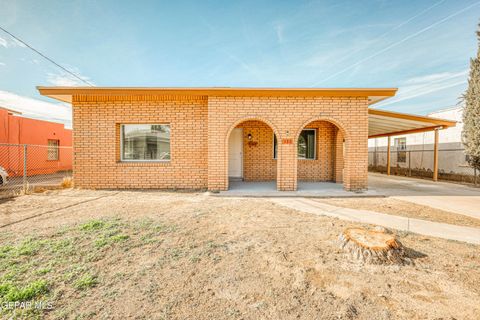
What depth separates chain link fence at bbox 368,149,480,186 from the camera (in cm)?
1086

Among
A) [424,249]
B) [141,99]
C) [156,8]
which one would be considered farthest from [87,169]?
[424,249]

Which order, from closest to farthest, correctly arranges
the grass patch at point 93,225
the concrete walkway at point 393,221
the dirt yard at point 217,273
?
the dirt yard at point 217,273, the concrete walkway at point 393,221, the grass patch at point 93,225

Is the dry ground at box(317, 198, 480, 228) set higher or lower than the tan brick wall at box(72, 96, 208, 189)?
lower

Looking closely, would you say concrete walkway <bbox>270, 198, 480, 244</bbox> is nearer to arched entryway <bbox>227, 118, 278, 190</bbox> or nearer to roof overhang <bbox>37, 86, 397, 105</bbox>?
arched entryway <bbox>227, 118, 278, 190</bbox>

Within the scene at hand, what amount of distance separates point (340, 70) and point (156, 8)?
1455cm

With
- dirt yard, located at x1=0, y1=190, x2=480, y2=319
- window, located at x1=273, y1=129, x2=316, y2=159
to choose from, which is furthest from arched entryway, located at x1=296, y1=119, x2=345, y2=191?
dirt yard, located at x1=0, y1=190, x2=480, y2=319

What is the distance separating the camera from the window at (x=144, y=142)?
307 inches

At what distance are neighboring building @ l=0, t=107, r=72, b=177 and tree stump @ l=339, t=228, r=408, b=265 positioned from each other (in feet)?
41.4

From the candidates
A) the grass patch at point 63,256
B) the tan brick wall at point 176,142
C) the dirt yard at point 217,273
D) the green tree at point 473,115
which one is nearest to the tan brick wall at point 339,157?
the tan brick wall at point 176,142

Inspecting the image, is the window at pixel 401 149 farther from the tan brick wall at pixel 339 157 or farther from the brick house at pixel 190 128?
the brick house at pixel 190 128

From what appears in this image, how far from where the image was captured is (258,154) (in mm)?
9164

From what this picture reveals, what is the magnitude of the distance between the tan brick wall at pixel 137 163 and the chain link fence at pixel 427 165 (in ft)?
41.4

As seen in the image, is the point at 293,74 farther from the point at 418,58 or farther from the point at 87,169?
the point at 87,169

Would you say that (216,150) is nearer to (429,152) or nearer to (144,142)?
(144,142)
